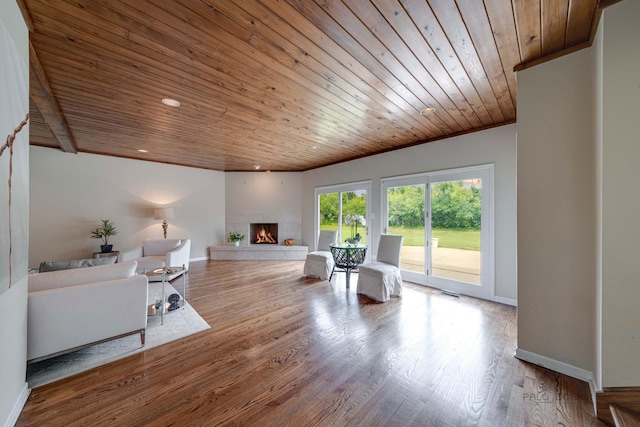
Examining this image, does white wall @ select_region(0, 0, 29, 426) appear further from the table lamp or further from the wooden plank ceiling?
the table lamp

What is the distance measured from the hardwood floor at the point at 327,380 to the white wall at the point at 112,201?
407cm

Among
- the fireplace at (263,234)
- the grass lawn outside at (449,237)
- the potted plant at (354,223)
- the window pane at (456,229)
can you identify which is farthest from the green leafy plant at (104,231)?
the window pane at (456,229)

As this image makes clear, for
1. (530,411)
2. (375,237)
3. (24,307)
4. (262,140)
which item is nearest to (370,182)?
(375,237)

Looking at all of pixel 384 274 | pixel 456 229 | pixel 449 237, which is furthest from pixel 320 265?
pixel 456 229

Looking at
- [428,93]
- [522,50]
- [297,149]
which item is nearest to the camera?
[522,50]

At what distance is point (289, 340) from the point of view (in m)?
2.42

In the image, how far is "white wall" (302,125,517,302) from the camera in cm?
341

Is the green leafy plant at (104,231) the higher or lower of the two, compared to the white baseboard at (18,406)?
higher

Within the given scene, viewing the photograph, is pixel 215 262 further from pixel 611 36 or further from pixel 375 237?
pixel 611 36

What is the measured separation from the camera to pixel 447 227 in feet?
13.3

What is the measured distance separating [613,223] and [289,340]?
2620 mm

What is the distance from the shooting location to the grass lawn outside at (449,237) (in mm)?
3814

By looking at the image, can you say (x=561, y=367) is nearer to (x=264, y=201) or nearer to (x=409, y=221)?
(x=409, y=221)

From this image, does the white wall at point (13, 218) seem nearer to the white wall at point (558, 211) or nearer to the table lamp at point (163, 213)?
the white wall at point (558, 211)
